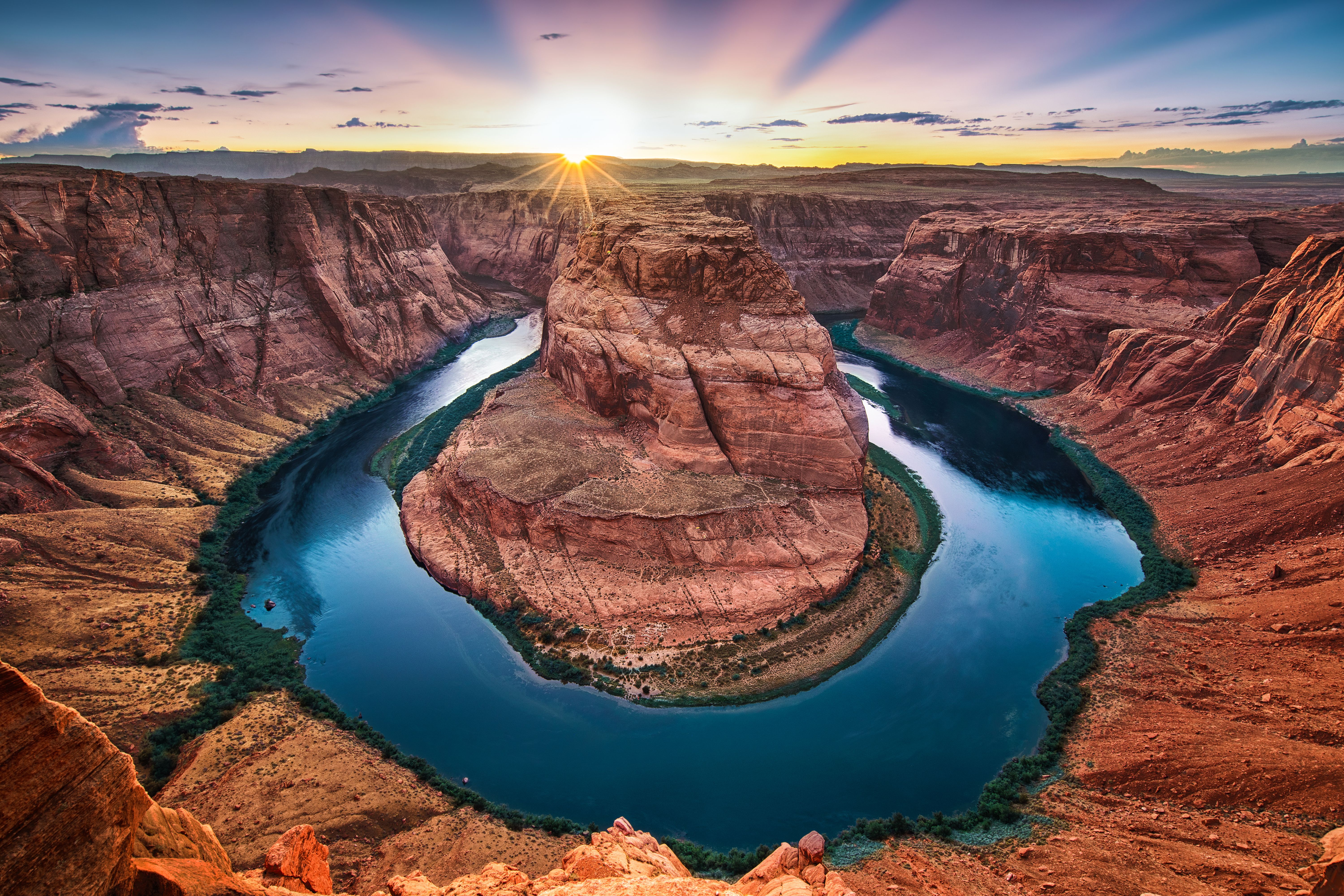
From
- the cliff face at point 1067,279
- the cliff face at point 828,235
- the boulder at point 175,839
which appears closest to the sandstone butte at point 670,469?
the boulder at point 175,839

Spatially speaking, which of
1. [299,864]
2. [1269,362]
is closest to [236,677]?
[299,864]

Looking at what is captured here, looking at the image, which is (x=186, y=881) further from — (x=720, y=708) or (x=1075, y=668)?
(x=1075, y=668)

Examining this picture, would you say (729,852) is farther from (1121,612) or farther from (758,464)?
(1121,612)

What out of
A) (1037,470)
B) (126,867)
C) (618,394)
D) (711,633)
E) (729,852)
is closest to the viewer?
(126,867)

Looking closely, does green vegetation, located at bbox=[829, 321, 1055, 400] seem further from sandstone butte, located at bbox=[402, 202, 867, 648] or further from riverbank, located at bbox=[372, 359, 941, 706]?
riverbank, located at bbox=[372, 359, 941, 706]

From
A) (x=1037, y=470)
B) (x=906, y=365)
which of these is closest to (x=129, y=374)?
(x=1037, y=470)
